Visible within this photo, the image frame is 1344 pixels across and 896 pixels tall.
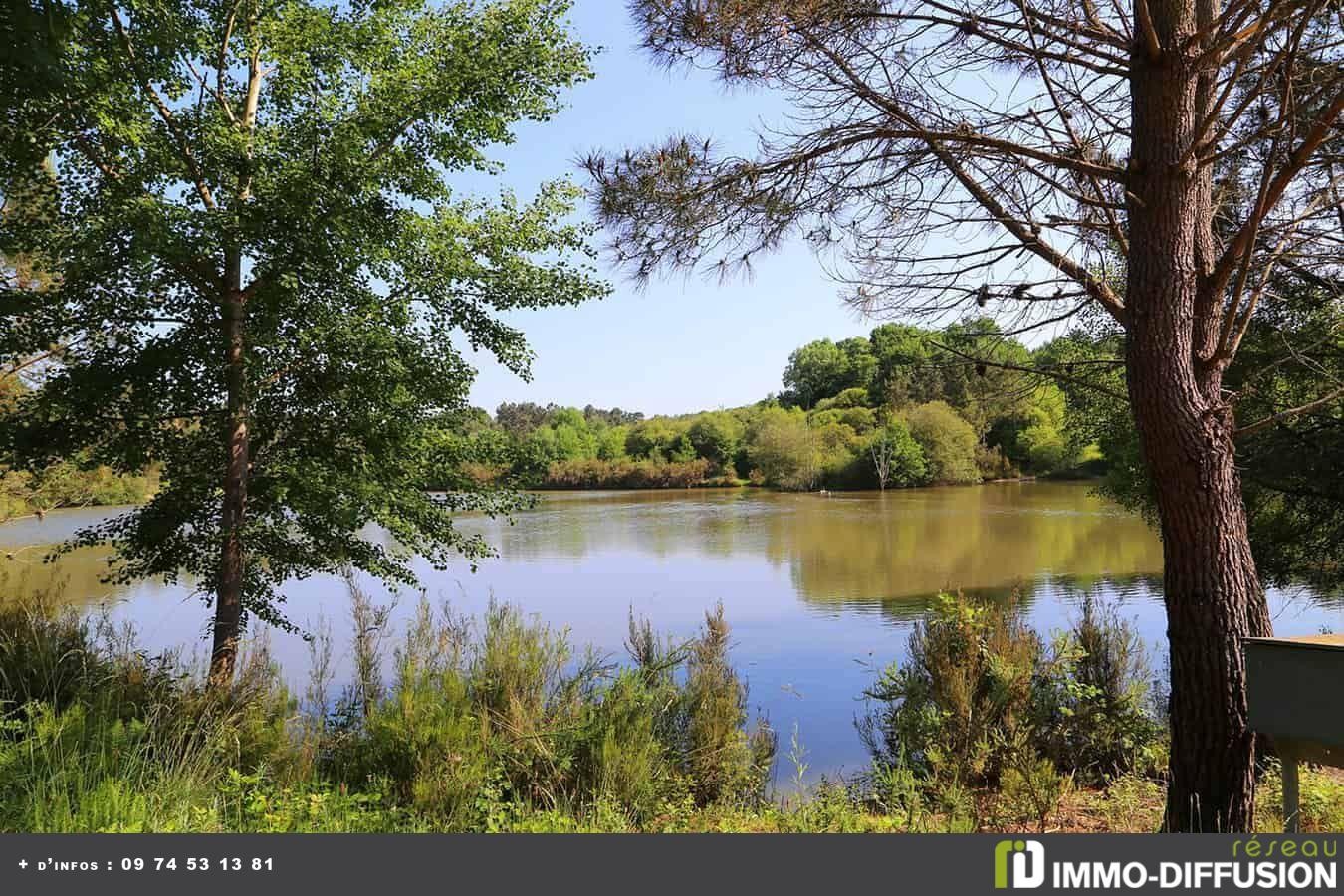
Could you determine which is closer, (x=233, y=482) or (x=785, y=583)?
(x=233, y=482)

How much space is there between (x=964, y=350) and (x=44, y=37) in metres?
3.77

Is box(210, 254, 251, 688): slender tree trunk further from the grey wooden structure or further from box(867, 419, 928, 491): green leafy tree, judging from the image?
box(867, 419, 928, 491): green leafy tree

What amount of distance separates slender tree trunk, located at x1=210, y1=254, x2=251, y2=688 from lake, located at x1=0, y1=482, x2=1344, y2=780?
41 cm

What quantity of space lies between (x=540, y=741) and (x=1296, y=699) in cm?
289

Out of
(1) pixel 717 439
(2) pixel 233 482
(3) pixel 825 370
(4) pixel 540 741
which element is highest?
(3) pixel 825 370

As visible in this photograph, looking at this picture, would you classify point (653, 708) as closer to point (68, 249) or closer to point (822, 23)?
point (822, 23)

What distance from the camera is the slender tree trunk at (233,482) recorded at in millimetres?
4844

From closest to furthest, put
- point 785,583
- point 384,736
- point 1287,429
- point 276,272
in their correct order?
point 384,736 < point 276,272 < point 1287,429 < point 785,583

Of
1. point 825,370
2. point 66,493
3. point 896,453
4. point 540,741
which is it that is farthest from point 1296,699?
point 825,370

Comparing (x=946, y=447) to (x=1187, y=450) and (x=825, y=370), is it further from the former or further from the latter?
(x=1187, y=450)
